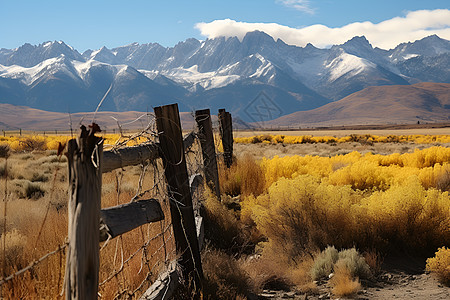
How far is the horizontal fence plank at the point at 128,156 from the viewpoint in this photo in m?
2.71

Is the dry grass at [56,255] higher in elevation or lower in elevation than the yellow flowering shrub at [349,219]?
higher

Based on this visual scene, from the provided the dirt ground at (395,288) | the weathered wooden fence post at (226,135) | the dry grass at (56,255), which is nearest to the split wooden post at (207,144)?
the dry grass at (56,255)

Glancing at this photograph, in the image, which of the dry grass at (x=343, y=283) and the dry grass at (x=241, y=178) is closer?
the dry grass at (x=343, y=283)

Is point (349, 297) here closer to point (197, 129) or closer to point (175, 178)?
point (175, 178)

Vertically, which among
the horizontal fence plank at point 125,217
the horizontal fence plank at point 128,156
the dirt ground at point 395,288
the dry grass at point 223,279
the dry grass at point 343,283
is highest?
the horizontal fence plank at point 128,156

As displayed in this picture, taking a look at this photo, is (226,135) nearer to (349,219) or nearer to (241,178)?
(241,178)

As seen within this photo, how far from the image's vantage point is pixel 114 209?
2457mm

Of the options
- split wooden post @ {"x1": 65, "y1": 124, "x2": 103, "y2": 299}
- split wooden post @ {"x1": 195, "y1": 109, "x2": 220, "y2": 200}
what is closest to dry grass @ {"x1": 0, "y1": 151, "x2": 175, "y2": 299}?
split wooden post @ {"x1": 65, "y1": 124, "x2": 103, "y2": 299}

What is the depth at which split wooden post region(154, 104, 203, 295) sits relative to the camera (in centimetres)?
359

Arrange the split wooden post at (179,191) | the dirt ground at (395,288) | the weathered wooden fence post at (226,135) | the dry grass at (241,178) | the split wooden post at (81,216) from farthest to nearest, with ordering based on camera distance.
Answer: the weathered wooden fence post at (226,135)
the dry grass at (241,178)
the dirt ground at (395,288)
the split wooden post at (179,191)
the split wooden post at (81,216)

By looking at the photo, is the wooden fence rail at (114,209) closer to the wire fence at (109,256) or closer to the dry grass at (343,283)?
the wire fence at (109,256)

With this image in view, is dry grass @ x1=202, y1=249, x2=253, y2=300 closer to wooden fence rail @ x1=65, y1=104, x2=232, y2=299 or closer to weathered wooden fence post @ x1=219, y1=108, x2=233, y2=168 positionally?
wooden fence rail @ x1=65, y1=104, x2=232, y2=299

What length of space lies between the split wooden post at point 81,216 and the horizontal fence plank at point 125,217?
0.26 meters

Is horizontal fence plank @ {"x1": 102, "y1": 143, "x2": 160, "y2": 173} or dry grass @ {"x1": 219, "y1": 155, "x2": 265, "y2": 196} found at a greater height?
horizontal fence plank @ {"x1": 102, "y1": 143, "x2": 160, "y2": 173}
